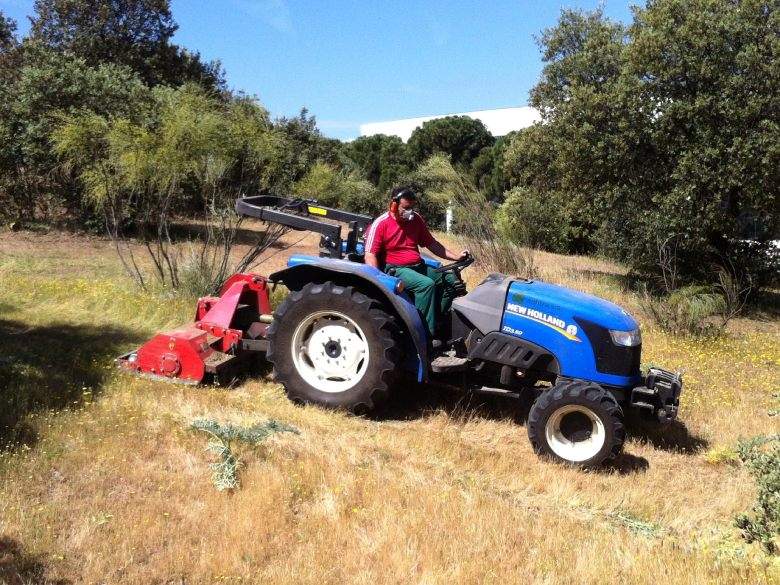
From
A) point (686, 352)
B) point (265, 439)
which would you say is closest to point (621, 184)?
point (686, 352)

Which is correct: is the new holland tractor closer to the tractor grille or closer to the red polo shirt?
the tractor grille

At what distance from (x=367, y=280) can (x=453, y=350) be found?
868 millimetres

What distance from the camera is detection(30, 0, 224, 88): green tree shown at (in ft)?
74.7

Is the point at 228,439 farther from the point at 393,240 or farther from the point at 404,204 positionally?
the point at 404,204

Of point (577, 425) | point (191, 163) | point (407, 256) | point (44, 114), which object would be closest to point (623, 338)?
point (577, 425)

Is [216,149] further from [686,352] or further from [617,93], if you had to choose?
[617,93]

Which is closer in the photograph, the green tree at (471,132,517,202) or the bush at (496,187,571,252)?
the bush at (496,187,571,252)

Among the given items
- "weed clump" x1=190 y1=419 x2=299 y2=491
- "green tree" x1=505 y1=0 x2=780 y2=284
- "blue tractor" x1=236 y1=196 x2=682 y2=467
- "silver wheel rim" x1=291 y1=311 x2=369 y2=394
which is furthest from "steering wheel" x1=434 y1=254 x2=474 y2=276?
"green tree" x1=505 y1=0 x2=780 y2=284

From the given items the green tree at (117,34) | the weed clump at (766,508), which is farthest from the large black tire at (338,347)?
the green tree at (117,34)

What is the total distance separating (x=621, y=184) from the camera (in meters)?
14.1

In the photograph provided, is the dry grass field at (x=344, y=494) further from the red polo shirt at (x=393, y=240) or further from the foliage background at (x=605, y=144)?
the foliage background at (x=605, y=144)

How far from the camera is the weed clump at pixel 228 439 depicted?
404 cm

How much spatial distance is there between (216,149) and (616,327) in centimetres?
639

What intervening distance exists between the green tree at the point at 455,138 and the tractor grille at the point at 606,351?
30.6 meters
